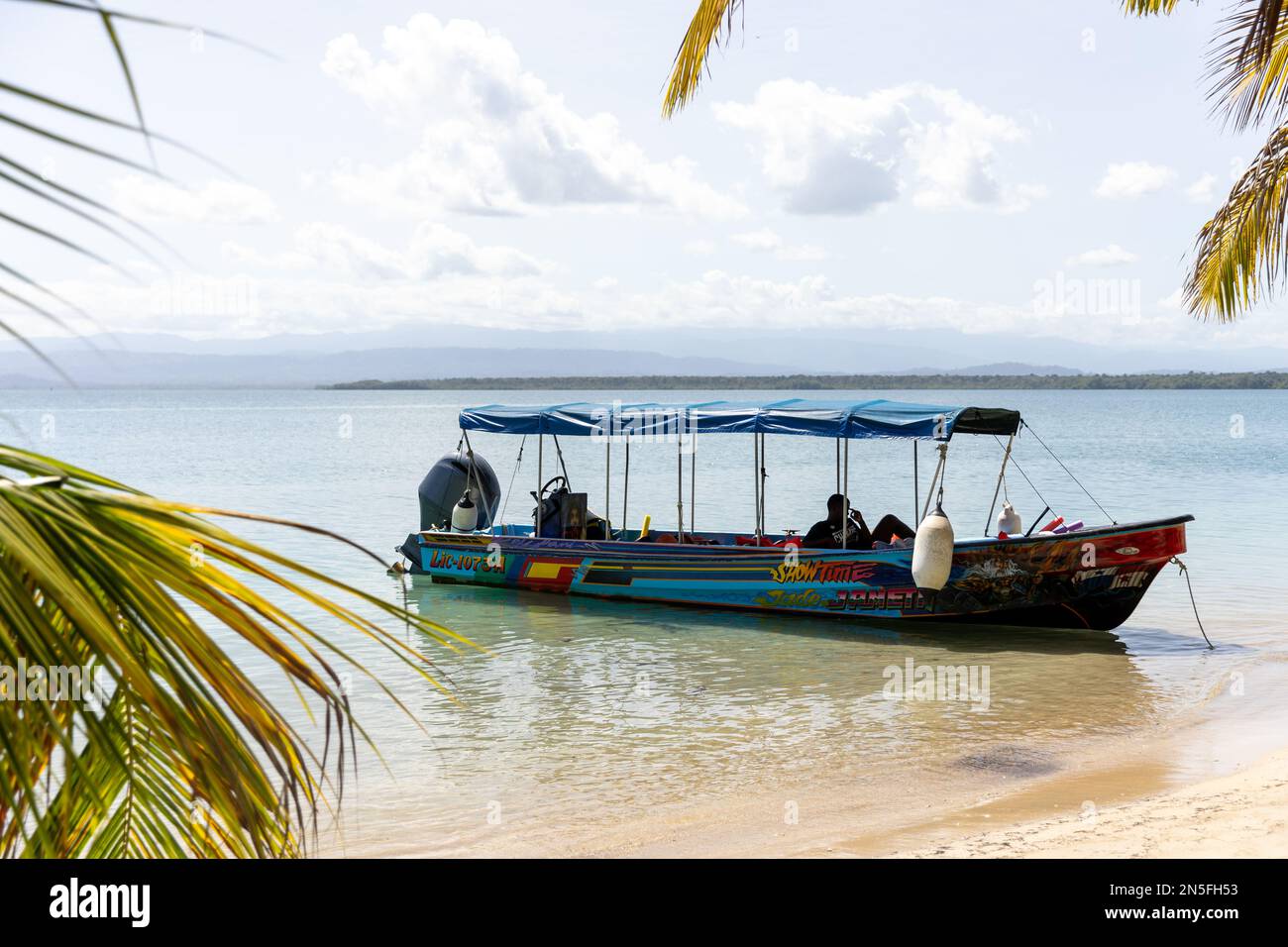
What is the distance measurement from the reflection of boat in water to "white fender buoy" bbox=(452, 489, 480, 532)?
0.03 m

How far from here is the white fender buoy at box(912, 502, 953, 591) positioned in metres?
13.2

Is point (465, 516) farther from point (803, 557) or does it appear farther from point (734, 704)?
point (734, 704)

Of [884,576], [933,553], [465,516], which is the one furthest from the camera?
[465,516]

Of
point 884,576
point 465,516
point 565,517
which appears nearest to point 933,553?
point 884,576

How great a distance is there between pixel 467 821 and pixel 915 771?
3416 millimetres

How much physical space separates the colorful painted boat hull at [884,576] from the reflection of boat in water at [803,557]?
0.01 meters

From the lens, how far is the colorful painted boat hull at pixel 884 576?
44.0ft

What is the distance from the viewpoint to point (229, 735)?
138cm

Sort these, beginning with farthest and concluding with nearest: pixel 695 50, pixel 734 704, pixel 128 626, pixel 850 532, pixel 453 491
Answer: pixel 453 491
pixel 850 532
pixel 734 704
pixel 695 50
pixel 128 626

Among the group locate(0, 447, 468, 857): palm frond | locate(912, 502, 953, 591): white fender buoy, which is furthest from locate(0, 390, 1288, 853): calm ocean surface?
locate(912, 502, 953, 591): white fender buoy

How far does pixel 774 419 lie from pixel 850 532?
1.72 m

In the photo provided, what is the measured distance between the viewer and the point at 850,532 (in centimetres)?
1468

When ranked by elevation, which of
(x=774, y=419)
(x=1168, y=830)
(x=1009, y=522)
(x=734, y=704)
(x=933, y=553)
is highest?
(x=774, y=419)
